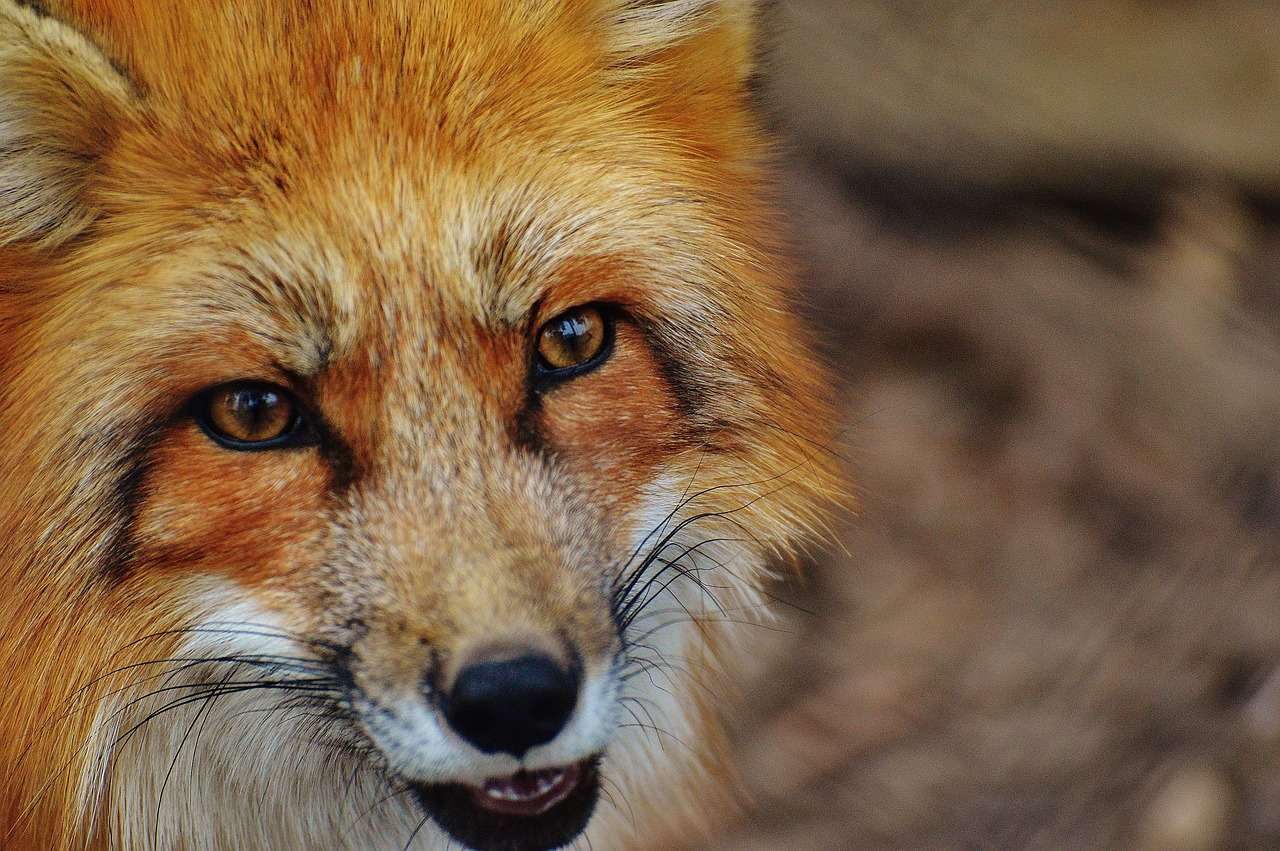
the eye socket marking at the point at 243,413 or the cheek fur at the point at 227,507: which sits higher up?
the eye socket marking at the point at 243,413

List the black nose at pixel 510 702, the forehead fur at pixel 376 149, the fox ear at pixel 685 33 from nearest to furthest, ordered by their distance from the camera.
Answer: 1. the black nose at pixel 510 702
2. the forehead fur at pixel 376 149
3. the fox ear at pixel 685 33

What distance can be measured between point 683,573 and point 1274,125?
10.4 ft

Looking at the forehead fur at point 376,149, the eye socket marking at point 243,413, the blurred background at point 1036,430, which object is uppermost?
the forehead fur at point 376,149

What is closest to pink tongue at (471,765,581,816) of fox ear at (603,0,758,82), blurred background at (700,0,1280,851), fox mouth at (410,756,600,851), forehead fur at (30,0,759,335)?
fox mouth at (410,756,600,851)

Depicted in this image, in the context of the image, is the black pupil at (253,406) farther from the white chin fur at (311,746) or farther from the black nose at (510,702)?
the black nose at (510,702)

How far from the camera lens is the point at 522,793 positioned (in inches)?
80.0

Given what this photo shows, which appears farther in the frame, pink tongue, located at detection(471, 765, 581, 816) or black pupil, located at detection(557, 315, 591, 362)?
black pupil, located at detection(557, 315, 591, 362)

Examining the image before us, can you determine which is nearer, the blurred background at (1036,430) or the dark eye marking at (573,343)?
the dark eye marking at (573,343)

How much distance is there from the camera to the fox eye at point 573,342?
7.02ft

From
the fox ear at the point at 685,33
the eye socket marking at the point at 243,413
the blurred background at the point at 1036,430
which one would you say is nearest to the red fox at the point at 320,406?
the eye socket marking at the point at 243,413

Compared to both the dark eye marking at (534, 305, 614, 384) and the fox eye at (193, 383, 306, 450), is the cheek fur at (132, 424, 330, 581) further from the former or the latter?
the dark eye marking at (534, 305, 614, 384)

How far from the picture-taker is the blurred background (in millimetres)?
3701

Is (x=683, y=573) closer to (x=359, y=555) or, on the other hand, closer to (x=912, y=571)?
(x=359, y=555)

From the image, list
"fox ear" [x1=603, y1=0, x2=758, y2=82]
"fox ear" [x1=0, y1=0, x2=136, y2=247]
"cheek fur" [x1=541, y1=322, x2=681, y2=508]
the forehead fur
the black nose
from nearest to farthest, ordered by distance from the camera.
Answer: the black nose → "fox ear" [x1=0, y1=0, x2=136, y2=247] → the forehead fur → "cheek fur" [x1=541, y1=322, x2=681, y2=508] → "fox ear" [x1=603, y1=0, x2=758, y2=82]
